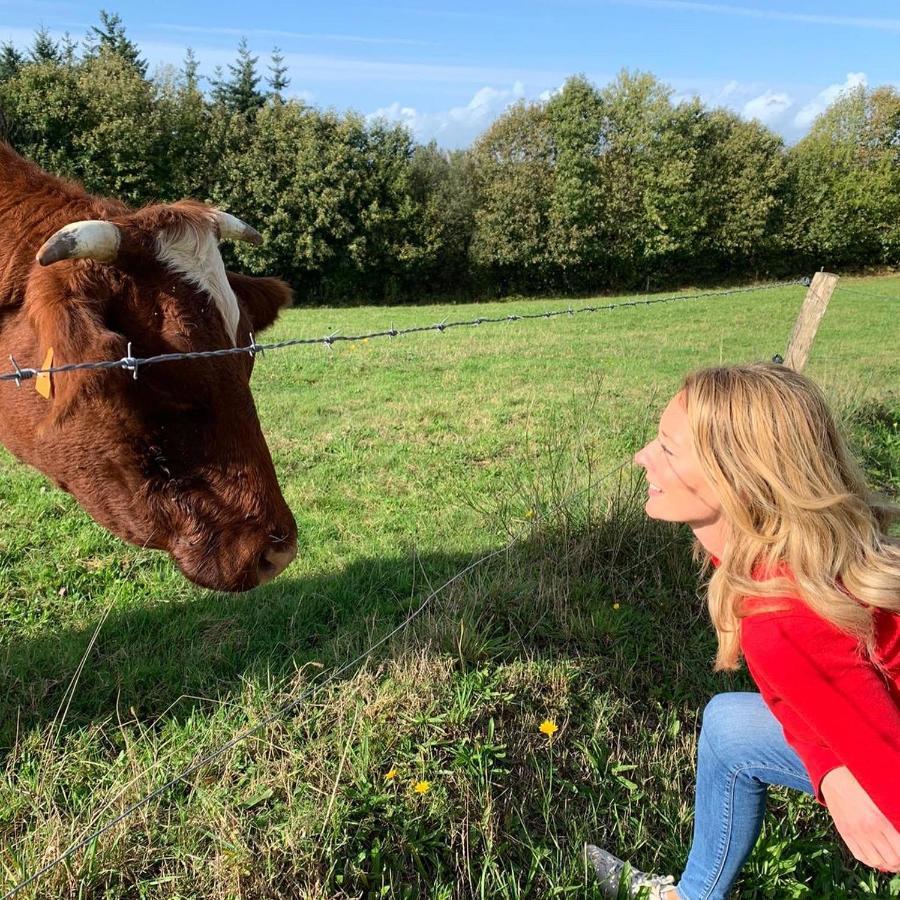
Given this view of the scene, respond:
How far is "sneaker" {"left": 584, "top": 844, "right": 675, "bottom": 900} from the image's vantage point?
8.55ft

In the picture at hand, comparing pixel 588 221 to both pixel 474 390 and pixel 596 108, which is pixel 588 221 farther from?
pixel 474 390

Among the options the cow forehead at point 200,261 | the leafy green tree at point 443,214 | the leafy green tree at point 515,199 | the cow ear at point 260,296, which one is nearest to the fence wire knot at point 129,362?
the cow forehead at point 200,261

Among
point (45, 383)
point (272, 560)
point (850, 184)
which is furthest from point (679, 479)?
point (850, 184)

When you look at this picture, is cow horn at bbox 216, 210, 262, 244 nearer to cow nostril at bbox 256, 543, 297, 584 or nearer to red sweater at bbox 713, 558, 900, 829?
cow nostril at bbox 256, 543, 297, 584

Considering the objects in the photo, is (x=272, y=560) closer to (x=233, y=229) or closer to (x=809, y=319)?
(x=233, y=229)

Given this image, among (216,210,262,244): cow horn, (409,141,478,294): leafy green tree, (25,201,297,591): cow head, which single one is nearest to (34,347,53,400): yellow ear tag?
(25,201,297,591): cow head

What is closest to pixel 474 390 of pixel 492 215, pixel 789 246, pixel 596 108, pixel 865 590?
pixel 865 590

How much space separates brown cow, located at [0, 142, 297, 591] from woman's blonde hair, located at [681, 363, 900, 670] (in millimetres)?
1538

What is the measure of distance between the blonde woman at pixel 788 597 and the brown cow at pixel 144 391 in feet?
4.68

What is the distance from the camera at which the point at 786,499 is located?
2.03m

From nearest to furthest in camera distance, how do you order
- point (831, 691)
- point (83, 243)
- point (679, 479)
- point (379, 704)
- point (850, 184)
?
point (831, 691) < point (679, 479) < point (83, 243) < point (379, 704) < point (850, 184)

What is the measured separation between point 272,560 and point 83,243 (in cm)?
123

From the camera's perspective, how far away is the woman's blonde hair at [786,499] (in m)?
1.99

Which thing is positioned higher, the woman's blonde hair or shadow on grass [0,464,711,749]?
the woman's blonde hair
